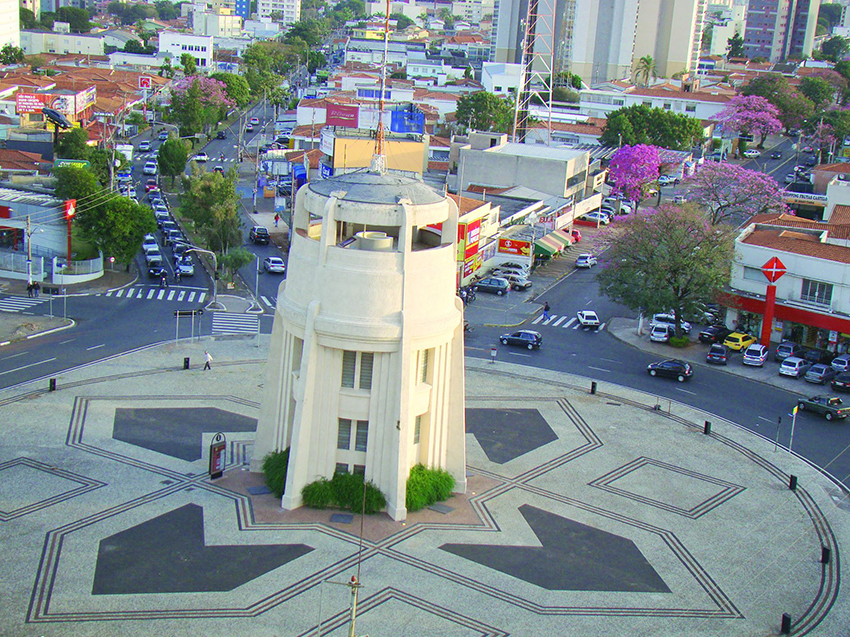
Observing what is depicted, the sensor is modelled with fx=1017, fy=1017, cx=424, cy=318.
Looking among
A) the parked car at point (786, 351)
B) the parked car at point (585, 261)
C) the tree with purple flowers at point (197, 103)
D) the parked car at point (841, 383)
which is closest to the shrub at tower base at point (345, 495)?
the parked car at point (841, 383)

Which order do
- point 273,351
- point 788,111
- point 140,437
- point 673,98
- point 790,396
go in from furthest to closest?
1. point 673,98
2. point 788,111
3. point 790,396
4. point 140,437
5. point 273,351

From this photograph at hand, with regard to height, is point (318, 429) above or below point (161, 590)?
above

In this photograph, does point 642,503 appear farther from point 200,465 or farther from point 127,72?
point 127,72

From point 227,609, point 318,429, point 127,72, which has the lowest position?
point 227,609

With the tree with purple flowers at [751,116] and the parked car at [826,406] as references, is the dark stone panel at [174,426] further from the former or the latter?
the tree with purple flowers at [751,116]

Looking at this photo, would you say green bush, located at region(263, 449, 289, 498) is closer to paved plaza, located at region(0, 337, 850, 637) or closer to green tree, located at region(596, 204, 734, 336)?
paved plaza, located at region(0, 337, 850, 637)

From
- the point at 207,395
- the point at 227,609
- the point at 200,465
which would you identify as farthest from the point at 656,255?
the point at 227,609
